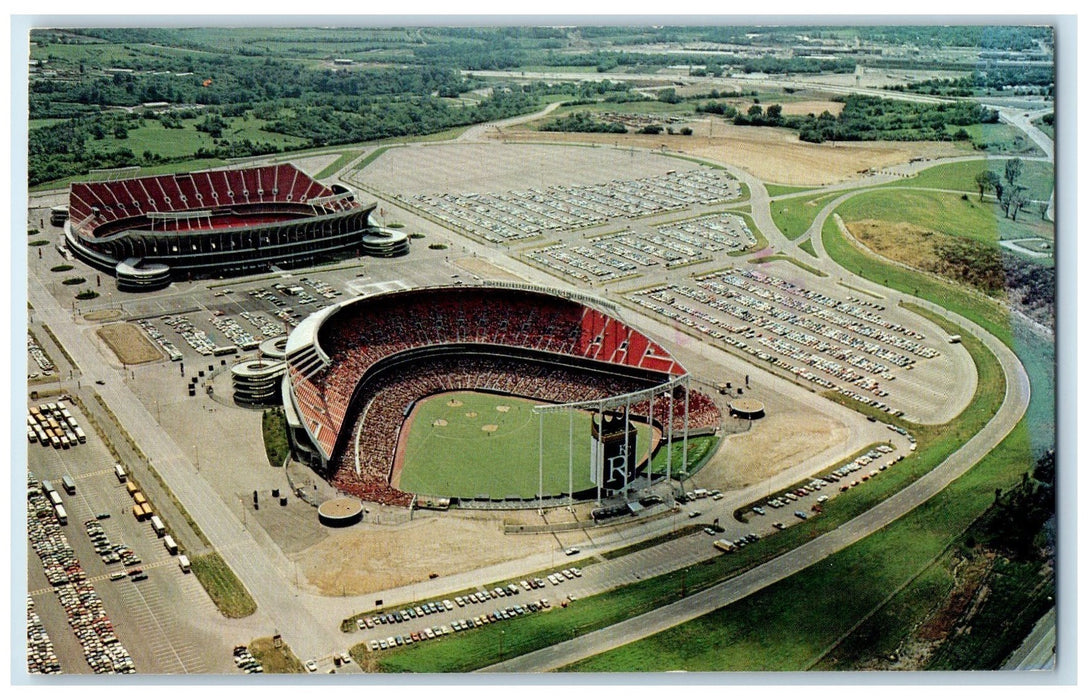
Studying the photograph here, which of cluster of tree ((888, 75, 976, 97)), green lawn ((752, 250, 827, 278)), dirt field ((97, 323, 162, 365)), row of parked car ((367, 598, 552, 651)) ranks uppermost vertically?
cluster of tree ((888, 75, 976, 97))

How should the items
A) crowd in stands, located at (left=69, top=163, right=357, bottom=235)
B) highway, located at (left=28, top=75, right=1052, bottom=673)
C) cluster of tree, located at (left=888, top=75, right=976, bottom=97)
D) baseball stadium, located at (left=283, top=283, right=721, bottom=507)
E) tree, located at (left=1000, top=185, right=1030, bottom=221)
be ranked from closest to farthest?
highway, located at (left=28, top=75, right=1052, bottom=673) < baseball stadium, located at (left=283, top=283, right=721, bottom=507) < tree, located at (left=1000, top=185, right=1030, bottom=221) < cluster of tree, located at (left=888, top=75, right=976, bottom=97) < crowd in stands, located at (left=69, top=163, right=357, bottom=235)

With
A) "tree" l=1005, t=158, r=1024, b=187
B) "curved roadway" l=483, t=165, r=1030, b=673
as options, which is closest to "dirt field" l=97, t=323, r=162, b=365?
"curved roadway" l=483, t=165, r=1030, b=673

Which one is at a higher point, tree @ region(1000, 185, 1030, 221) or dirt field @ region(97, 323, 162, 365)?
tree @ region(1000, 185, 1030, 221)

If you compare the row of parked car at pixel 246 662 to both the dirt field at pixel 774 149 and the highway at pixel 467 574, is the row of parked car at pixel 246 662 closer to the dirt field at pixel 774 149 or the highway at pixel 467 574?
the highway at pixel 467 574

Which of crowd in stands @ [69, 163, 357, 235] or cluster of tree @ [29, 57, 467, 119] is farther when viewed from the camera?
crowd in stands @ [69, 163, 357, 235]

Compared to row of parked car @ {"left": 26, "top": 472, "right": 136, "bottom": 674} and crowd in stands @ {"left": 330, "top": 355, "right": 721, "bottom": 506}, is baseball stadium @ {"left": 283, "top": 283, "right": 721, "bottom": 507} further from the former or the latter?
row of parked car @ {"left": 26, "top": 472, "right": 136, "bottom": 674}

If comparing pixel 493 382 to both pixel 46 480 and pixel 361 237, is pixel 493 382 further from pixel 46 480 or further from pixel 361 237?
pixel 361 237

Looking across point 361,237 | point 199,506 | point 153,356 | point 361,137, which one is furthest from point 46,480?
point 361,137

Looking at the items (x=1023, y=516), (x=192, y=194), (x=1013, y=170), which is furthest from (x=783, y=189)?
(x=1023, y=516)

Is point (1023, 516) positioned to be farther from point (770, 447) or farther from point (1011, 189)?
point (1011, 189)
